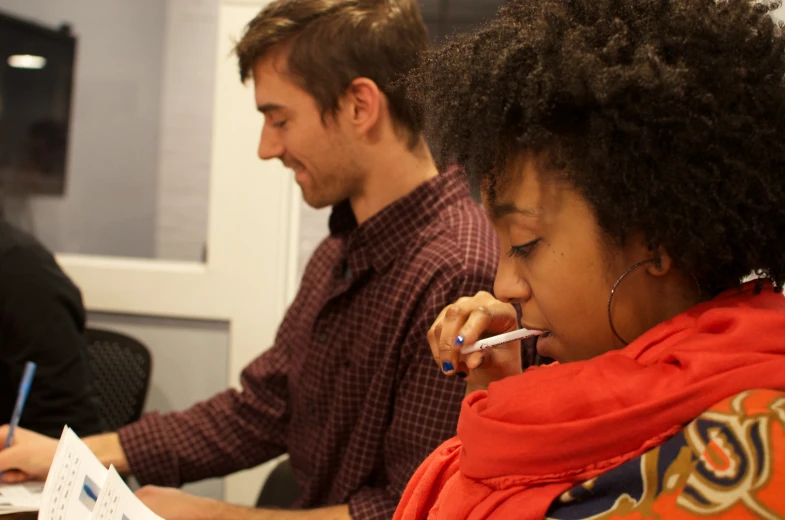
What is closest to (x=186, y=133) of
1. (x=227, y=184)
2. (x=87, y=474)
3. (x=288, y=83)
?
(x=227, y=184)

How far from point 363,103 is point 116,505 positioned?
32.4 inches

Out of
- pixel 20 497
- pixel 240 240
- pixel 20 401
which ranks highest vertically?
pixel 240 240

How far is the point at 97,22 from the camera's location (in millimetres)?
2381

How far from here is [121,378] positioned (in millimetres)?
1926

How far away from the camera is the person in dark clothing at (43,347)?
5.13 feet

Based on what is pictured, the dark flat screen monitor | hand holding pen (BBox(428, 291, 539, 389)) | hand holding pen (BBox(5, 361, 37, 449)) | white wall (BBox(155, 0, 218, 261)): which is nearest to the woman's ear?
hand holding pen (BBox(428, 291, 539, 389))

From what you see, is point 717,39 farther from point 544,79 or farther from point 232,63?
point 232,63

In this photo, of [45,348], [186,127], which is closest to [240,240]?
[186,127]

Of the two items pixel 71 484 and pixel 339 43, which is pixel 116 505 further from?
pixel 339 43

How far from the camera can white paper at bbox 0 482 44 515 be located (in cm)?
111

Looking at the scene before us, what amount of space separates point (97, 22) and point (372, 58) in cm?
128

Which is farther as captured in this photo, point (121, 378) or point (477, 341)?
point (121, 378)

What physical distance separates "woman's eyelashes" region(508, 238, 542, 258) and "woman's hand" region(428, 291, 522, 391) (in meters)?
0.19

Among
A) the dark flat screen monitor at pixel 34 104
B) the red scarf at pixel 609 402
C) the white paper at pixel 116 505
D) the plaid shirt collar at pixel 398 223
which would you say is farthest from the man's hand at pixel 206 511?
the dark flat screen monitor at pixel 34 104
